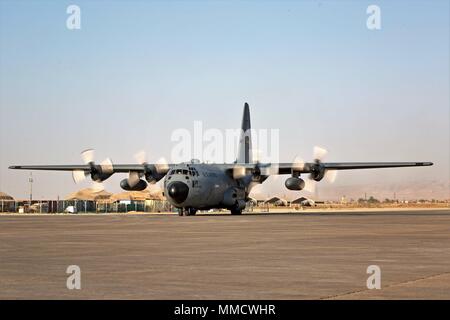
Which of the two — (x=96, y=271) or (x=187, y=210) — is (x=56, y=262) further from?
(x=187, y=210)

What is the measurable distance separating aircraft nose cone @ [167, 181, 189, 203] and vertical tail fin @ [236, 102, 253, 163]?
19.1m

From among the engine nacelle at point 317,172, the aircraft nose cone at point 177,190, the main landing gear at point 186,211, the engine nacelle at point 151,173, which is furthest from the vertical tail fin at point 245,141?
the aircraft nose cone at point 177,190

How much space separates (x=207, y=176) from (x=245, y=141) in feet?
60.5

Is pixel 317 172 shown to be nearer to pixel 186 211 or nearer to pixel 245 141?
pixel 186 211

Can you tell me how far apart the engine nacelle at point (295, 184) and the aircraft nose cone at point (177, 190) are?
8.20 meters

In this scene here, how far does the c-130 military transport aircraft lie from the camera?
57094mm

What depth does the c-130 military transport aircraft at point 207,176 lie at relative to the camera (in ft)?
187

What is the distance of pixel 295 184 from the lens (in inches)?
2249

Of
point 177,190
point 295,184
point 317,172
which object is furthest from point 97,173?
point 317,172

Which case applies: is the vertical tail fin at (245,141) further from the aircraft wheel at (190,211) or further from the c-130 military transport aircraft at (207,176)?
the aircraft wheel at (190,211)

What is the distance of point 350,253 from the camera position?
17562 millimetres

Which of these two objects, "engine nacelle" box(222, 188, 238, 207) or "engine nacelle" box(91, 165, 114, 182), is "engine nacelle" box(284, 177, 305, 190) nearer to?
"engine nacelle" box(222, 188, 238, 207)
